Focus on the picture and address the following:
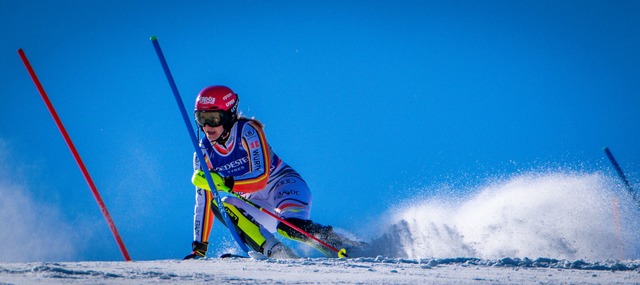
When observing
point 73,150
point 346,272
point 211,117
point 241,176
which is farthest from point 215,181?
point 346,272

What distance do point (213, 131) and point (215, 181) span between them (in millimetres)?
687

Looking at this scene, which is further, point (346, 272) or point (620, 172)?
point (620, 172)

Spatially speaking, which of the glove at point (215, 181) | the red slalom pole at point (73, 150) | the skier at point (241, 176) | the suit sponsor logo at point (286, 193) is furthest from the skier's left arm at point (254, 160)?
the red slalom pole at point (73, 150)

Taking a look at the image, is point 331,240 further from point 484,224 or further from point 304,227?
point 484,224

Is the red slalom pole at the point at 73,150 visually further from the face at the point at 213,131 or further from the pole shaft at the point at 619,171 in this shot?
the pole shaft at the point at 619,171

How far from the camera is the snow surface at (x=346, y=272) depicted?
3.79 m

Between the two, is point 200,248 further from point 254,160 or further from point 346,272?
point 346,272

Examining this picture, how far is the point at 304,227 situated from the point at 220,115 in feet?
5.34

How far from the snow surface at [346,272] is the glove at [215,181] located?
2209mm

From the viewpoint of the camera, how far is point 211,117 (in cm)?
782

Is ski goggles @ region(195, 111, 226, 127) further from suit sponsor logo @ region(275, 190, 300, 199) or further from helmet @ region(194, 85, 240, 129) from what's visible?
suit sponsor logo @ region(275, 190, 300, 199)

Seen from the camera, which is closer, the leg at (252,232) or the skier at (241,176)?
the leg at (252,232)

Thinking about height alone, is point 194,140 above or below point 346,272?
above


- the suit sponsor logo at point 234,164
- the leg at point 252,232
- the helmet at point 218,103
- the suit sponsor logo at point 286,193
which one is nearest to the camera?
the leg at point 252,232
